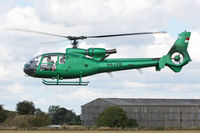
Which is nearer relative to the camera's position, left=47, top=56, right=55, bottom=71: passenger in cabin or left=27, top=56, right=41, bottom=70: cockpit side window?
left=47, top=56, right=55, bottom=71: passenger in cabin

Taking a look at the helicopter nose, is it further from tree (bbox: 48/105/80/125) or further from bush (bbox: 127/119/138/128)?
tree (bbox: 48/105/80/125)

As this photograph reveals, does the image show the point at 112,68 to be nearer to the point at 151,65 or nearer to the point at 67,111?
the point at 151,65

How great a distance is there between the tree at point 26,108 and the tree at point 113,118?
675 inches

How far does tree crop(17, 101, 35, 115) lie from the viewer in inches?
3799

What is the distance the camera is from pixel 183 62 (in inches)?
1538

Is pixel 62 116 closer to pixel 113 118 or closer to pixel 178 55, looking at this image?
pixel 113 118

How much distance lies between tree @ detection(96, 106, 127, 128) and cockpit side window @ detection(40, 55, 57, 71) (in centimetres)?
4799

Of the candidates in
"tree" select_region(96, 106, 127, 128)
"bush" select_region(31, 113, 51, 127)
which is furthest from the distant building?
"bush" select_region(31, 113, 51, 127)

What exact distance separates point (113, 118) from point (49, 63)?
159ft

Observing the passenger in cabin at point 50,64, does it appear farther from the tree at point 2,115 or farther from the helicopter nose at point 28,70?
the tree at point 2,115

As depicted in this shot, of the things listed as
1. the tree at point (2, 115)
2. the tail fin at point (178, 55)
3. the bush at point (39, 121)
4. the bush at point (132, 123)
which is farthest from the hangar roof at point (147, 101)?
the tail fin at point (178, 55)

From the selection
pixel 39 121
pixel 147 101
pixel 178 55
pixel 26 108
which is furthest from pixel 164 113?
pixel 178 55

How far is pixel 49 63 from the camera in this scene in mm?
36750

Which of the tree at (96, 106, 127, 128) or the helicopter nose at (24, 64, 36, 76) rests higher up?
the helicopter nose at (24, 64, 36, 76)
